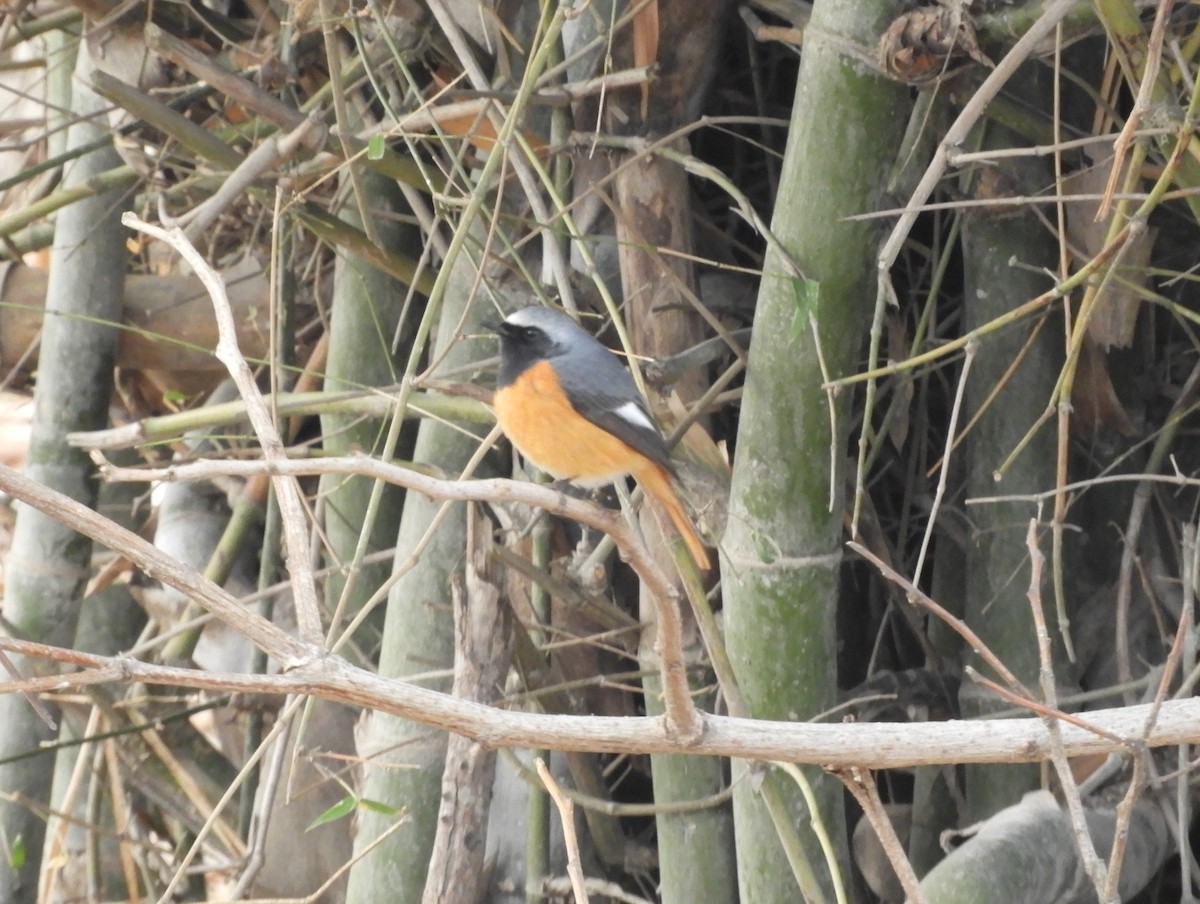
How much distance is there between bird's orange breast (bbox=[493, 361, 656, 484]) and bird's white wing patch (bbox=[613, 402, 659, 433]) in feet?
0.22

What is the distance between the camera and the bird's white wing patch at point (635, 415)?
252 cm

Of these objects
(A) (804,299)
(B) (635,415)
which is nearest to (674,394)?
(B) (635,415)

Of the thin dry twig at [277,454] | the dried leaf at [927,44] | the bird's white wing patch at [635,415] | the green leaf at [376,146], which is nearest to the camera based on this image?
the thin dry twig at [277,454]

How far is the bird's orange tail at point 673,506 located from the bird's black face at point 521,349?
306 millimetres

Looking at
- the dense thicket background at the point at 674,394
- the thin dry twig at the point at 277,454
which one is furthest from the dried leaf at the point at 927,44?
the thin dry twig at the point at 277,454

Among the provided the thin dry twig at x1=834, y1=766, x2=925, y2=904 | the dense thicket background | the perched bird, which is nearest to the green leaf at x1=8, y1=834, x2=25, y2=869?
the dense thicket background

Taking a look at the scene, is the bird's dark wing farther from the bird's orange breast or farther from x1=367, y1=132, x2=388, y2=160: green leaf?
x1=367, y1=132, x2=388, y2=160: green leaf

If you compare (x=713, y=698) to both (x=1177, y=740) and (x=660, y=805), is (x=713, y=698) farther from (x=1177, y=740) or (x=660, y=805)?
(x=1177, y=740)

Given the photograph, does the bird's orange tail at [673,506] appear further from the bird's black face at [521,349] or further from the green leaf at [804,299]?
the green leaf at [804,299]

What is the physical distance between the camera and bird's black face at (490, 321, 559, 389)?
2605mm

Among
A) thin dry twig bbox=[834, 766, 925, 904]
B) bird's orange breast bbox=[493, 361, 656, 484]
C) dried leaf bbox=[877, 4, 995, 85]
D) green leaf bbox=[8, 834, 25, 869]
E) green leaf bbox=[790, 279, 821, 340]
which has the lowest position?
green leaf bbox=[8, 834, 25, 869]

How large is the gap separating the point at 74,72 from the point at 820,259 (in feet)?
7.36

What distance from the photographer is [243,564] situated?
3.78 m

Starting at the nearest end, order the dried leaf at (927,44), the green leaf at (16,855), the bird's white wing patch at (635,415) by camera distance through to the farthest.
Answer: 1. the dried leaf at (927,44)
2. the bird's white wing patch at (635,415)
3. the green leaf at (16,855)
